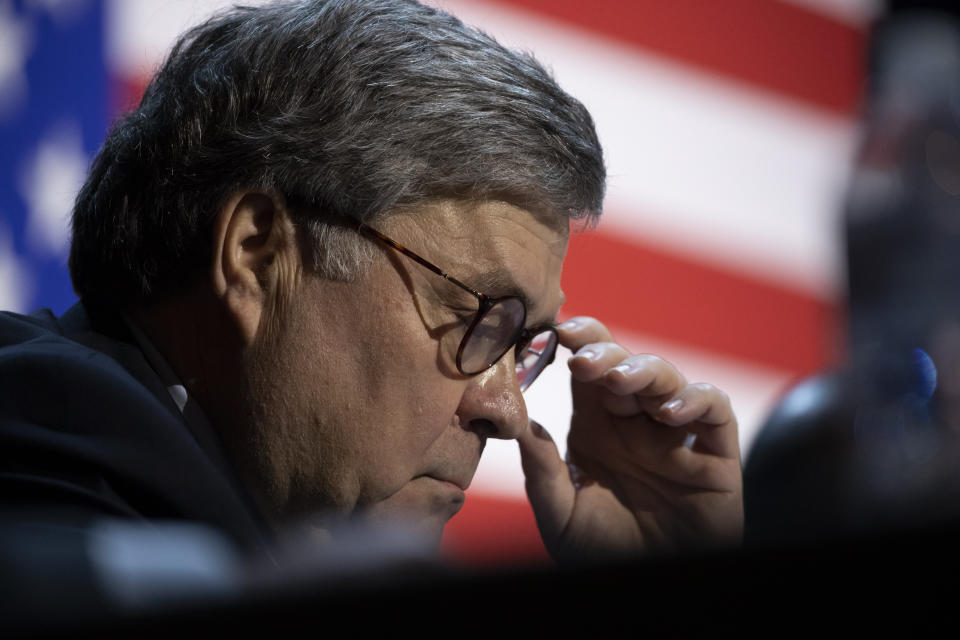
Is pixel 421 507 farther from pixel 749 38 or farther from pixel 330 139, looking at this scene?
pixel 749 38

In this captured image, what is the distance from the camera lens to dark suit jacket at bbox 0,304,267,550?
92 centimetres

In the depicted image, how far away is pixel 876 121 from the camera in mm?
2199

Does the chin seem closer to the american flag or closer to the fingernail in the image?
the fingernail

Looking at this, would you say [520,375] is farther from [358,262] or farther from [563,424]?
[563,424]

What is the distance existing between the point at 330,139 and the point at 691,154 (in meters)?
2.74

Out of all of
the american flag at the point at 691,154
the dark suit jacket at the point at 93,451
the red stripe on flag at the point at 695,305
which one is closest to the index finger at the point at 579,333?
the dark suit jacket at the point at 93,451

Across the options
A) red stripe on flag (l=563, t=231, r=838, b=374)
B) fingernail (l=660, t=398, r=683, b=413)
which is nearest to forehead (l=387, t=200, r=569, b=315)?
fingernail (l=660, t=398, r=683, b=413)

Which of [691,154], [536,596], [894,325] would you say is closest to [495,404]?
[894,325]

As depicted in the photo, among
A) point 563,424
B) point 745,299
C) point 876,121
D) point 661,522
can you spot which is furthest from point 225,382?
point 745,299

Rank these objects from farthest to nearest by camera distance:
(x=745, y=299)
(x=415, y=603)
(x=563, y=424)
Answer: (x=745, y=299) < (x=563, y=424) < (x=415, y=603)

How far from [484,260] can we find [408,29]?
0.38 metres

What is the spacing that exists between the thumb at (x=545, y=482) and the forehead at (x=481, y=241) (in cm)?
41

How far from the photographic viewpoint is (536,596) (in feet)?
1.04

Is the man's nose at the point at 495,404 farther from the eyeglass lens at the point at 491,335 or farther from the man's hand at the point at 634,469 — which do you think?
the man's hand at the point at 634,469
